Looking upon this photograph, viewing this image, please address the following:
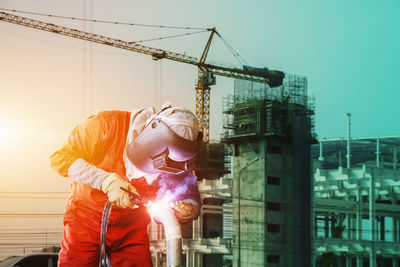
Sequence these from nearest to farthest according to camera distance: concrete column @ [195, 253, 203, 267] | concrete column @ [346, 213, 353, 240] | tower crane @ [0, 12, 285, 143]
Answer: concrete column @ [346, 213, 353, 240] < concrete column @ [195, 253, 203, 267] < tower crane @ [0, 12, 285, 143]

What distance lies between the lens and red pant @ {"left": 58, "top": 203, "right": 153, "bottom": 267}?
13.4 feet

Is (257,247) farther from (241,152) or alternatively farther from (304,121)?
(304,121)

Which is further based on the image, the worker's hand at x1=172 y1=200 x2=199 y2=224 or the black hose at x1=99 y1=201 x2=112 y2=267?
the worker's hand at x1=172 y1=200 x2=199 y2=224

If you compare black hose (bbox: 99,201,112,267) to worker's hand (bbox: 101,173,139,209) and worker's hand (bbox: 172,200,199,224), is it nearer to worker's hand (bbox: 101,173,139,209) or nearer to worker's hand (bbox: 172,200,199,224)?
worker's hand (bbox: 101,173,139,209)

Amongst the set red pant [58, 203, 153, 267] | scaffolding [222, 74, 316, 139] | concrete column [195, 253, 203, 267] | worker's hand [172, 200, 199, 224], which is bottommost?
concrete column [195, 253, 203, 267]

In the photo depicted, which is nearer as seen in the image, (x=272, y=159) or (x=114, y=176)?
(x=114, y=176)

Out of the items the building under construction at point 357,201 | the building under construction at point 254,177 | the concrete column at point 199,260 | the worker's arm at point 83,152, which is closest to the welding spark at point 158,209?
the worker's arm at point 83,152

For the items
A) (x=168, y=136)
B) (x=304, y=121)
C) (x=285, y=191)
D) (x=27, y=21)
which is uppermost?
(x=27, y=21)

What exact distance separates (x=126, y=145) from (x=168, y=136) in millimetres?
376

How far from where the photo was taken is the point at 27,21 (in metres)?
27.2

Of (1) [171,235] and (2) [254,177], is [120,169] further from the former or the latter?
(2) [254,177]

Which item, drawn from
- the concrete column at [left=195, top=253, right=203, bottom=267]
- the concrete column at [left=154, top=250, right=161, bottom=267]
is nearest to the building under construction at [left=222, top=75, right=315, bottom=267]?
the concrete column at [left=195, top=253, right=203, bottom=267]

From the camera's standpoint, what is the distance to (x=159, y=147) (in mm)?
4145

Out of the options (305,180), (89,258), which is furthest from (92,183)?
(305,180)
